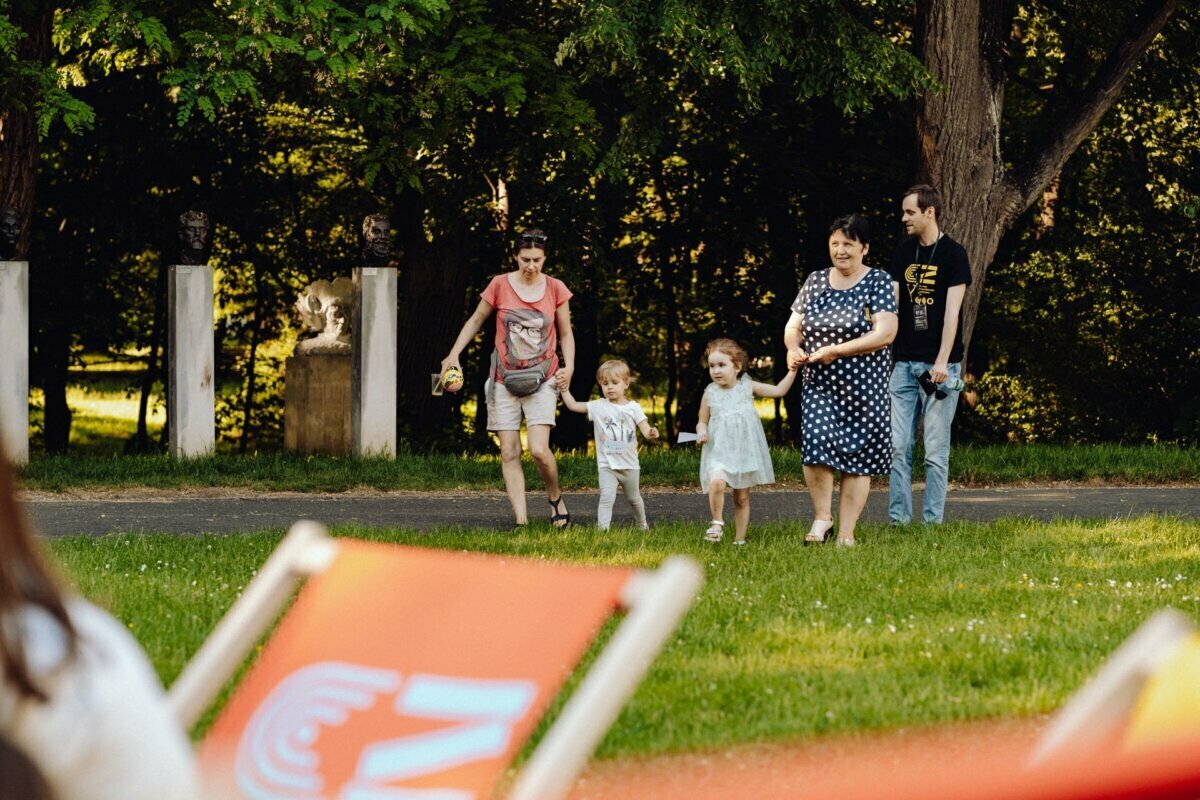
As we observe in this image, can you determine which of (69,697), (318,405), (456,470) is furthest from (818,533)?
(318,405)

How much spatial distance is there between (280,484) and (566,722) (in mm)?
10912

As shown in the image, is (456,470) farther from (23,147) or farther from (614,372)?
(23,147)

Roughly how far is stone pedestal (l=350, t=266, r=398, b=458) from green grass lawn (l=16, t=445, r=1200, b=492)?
0.60 metres

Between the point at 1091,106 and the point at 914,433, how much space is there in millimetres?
8733

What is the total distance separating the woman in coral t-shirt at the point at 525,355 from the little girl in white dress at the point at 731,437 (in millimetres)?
1011

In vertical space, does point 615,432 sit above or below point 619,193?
below

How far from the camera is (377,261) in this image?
16.1m

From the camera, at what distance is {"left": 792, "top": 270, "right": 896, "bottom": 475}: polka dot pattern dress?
923 centimetres

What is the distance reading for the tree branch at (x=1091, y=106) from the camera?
1714 cm

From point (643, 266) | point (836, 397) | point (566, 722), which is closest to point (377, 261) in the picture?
point (836, 397)

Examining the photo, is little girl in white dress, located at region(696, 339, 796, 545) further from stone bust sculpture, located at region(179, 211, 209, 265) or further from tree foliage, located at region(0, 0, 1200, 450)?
stone bust sculpture, located at region(179, 211, 209, 265)

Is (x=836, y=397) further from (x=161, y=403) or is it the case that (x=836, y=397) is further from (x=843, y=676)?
(x=161, y=403)

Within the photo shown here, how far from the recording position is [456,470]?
45.5ft

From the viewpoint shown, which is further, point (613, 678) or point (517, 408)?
point (517, 408)
